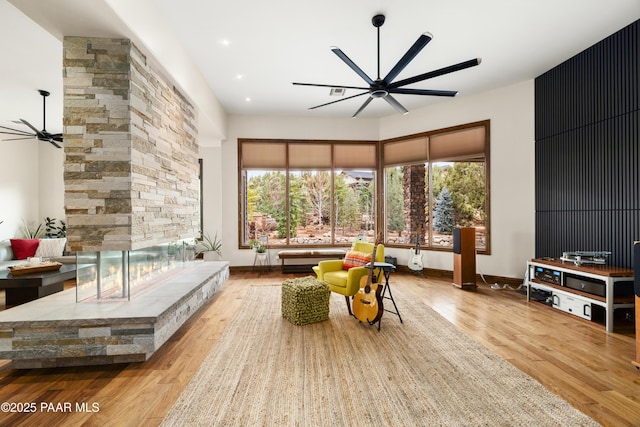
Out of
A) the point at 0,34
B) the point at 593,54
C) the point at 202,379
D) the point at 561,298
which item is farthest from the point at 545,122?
the point at 0,34

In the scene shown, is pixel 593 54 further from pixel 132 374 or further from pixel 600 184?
pixel 132 374

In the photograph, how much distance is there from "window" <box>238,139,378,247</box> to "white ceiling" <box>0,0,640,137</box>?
1.78 meters

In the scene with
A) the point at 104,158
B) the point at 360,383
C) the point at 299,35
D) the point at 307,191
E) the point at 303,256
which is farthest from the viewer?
the point at 307,191

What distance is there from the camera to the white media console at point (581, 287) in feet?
10.8

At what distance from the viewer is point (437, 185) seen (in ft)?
20.5

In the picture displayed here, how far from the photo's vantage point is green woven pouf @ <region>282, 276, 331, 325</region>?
11.3 ft

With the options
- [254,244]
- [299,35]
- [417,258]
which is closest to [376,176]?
[417,258]

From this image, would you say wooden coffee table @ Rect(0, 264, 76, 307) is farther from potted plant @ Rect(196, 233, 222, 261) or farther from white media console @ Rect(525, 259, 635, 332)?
white media console @ Rect(525, 259, 635, 332)

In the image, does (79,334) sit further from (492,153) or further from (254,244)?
(492,153)

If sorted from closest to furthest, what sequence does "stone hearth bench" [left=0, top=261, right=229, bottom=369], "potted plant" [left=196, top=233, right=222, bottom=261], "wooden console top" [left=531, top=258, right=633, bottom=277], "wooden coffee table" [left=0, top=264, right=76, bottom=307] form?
"stone hearth bench" [left=0, top=261, right=229, bottom=369]
"wooden console top" [left=531, top=258, right=633, bottom=277]
"wooden coffee table" [left=0, top=264, right=76, bottom=307]
"potted plant" [left=196, top=233, right=222, bottom=261]

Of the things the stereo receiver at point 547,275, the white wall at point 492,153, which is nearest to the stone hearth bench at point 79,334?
the white wall at point 492,153

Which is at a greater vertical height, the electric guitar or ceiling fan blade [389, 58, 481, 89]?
ceiling fan blade [389, 58, 481, 89]

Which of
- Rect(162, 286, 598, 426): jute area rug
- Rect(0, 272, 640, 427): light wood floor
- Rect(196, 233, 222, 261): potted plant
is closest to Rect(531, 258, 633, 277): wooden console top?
Rect(0, 272, 640, 427): light wood floor

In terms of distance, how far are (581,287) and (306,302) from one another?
10.5 feet
